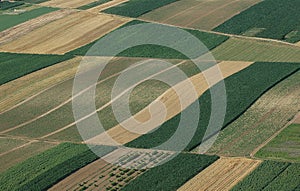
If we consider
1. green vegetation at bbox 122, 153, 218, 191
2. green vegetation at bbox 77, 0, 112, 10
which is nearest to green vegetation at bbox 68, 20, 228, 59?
green vegetation at bbox 77, 0, 112, 10

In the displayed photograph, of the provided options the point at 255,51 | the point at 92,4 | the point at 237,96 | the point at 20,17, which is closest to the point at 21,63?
the point at 20,17

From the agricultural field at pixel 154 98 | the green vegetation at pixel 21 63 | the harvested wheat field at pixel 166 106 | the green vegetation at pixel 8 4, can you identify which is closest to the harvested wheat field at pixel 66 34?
the agricultural field at pixel 154 98

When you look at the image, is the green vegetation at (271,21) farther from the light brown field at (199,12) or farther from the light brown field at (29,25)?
the light brown field at (29,25)

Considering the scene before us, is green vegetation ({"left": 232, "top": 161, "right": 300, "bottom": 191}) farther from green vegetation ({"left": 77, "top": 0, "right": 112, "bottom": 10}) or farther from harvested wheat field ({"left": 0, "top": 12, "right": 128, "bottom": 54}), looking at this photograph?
green vegetation ({"left": 77, "top": 0, "right": 112, "bottom": 10})

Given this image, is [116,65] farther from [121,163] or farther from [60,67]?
[121,163]

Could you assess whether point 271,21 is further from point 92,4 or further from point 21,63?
point 21,63

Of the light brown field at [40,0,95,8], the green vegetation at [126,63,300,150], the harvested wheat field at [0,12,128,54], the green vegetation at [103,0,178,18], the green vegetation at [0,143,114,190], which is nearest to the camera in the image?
the green vegetation at [0,143,114,190]

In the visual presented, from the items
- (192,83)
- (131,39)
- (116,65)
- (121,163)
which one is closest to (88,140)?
(121,163)
